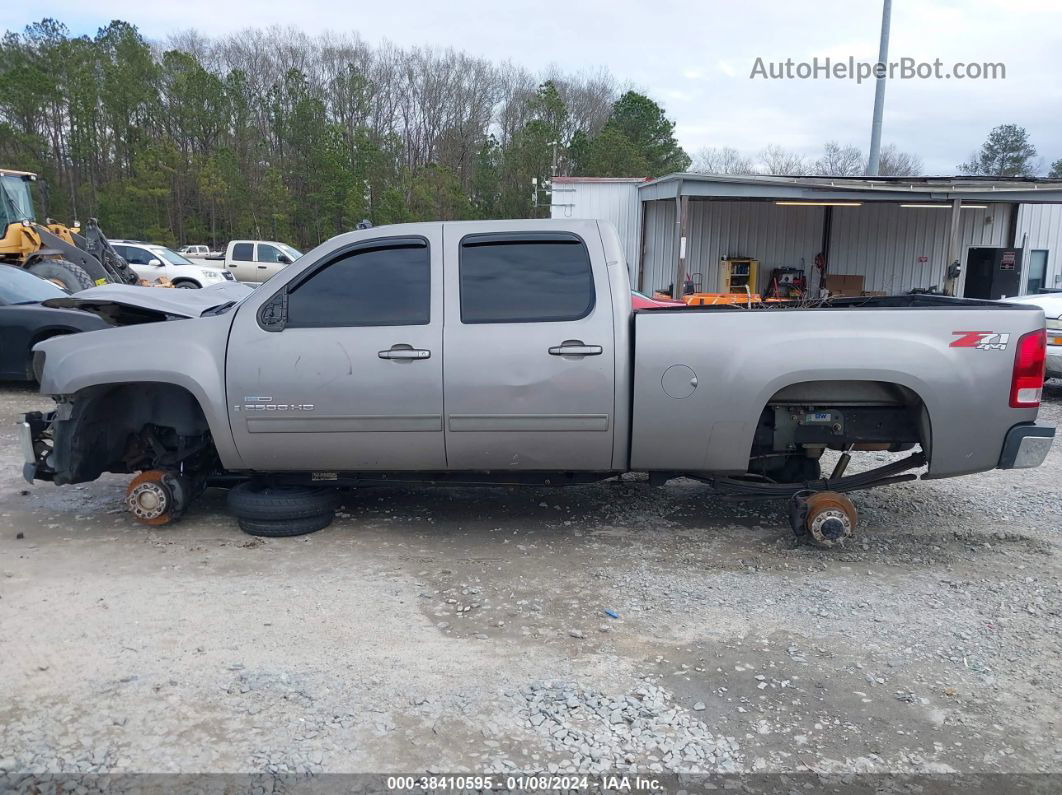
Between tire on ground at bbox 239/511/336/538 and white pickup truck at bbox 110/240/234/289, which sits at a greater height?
white pickup truck at bbox 110/240/234/289

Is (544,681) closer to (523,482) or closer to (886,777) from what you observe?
(886,777)

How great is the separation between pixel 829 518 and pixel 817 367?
915 mm

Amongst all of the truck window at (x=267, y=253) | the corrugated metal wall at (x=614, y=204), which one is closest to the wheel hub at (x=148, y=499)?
the corrugated metal wall at (x=614, y=204)

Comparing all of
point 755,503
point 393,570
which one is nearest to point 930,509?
point 755,503

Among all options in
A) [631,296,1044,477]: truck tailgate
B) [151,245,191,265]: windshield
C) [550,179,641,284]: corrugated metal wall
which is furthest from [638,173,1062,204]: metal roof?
[151,245,191,265]: windshield

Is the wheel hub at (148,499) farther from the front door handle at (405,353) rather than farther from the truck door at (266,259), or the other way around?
the truck door at (266,259)

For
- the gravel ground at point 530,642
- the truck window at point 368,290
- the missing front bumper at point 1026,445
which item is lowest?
the gravel ground at point 530,642

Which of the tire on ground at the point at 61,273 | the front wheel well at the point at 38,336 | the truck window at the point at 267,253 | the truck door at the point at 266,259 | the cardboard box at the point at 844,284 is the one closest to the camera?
the front wheel well at the point at 38,336

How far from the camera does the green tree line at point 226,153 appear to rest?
36.8 m

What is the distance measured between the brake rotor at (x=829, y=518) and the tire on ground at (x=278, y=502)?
2976 mm

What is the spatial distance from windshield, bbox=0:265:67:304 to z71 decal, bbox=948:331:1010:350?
9.91m

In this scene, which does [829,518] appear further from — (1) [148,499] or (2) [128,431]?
(2) [128,431]

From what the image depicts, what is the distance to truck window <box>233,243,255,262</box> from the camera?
90.5 feet

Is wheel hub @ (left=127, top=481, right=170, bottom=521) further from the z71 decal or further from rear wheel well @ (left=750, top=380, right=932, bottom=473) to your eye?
the z71 decal
